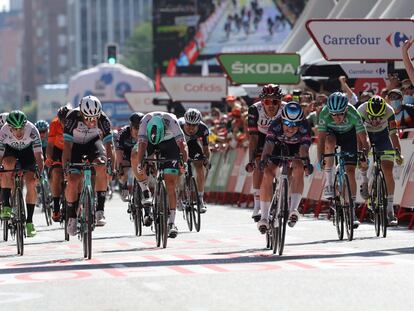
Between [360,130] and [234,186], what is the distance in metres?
14.1

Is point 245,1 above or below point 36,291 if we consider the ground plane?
above

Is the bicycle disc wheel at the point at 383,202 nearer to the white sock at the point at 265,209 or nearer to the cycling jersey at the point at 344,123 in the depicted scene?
the cycling jersey at the point at 344,123

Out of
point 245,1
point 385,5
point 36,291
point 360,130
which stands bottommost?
point 36,291

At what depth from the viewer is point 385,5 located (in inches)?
1291

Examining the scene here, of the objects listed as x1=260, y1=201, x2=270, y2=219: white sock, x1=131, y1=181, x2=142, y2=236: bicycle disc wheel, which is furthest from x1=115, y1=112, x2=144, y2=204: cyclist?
x1=260, y1=201, x2=270, y2=219: white sock

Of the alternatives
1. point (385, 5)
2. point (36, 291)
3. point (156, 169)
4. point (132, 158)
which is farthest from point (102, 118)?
point (385, 5)

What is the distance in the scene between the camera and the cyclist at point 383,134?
57.5 ft

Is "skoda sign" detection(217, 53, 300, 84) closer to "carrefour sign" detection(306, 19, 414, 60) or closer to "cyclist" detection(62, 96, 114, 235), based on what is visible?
"carrefour sign" detection(306, 19, 414, 60)

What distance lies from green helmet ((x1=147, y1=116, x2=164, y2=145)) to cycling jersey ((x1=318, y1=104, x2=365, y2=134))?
186cm

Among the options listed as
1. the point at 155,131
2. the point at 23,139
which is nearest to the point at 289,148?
the point at 155,131

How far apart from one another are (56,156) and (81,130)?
4.12 meters

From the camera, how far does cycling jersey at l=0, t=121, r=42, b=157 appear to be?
711 inches

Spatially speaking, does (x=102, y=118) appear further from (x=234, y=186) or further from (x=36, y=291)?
(x=234, y=186)

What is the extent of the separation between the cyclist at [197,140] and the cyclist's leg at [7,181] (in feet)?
10.5
